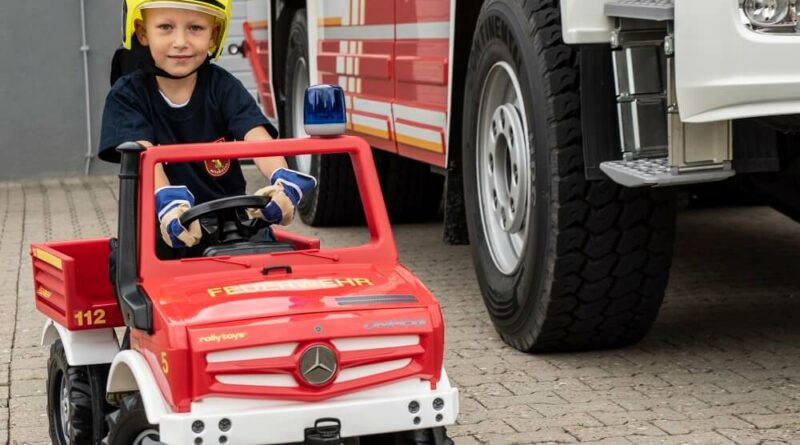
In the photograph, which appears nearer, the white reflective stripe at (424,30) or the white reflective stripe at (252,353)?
the white reflective stripe at (252,353)

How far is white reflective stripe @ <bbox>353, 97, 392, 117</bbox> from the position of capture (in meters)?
7.32

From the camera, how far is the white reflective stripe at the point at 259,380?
11.1 ft

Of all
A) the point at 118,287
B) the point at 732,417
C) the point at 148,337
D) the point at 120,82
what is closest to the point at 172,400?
the point at 148,337

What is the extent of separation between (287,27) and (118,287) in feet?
21.5

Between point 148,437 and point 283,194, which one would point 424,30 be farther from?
point 148,437

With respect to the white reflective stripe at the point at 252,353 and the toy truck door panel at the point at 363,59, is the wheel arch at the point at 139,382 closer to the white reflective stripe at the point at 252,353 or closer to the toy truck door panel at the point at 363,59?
the white reflective stripe at the point at 252,353

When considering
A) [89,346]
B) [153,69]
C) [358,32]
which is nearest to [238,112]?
[153,69]

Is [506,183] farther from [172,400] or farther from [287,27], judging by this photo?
[287,27]

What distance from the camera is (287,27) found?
10.2 metres

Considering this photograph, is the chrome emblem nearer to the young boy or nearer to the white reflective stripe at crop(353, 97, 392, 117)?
the young boy

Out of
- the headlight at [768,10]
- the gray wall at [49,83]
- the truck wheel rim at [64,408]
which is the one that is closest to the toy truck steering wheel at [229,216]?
the truck wheel rim at [64,408]

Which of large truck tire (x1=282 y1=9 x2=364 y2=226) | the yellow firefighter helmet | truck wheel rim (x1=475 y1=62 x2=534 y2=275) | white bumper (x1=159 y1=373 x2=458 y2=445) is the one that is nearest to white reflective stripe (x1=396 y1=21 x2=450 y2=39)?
truck wheel rim (x1=475 y1=62 x2=534 y2=275)

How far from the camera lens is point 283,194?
4.05 metres

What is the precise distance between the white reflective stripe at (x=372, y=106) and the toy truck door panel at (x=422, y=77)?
12 cm
